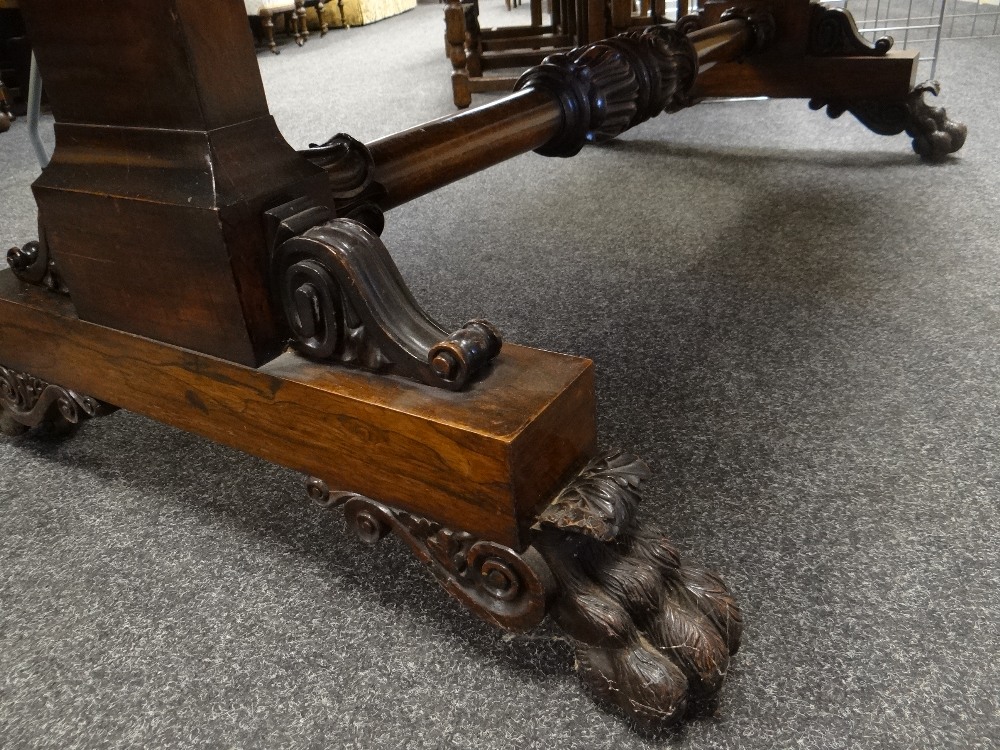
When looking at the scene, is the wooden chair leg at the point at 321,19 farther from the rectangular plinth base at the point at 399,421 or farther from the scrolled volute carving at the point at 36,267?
the rectangular plinth base at the point at 399,421

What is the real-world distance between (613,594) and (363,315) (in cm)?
22

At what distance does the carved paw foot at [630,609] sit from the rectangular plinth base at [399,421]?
29 mm

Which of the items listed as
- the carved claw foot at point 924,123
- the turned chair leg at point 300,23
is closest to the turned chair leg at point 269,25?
the turned chair leg at point 300,23

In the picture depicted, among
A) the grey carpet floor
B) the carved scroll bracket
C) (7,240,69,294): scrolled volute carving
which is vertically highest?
the carved scroll bracket

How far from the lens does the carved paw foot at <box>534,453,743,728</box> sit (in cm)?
48

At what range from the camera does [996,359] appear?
83cm

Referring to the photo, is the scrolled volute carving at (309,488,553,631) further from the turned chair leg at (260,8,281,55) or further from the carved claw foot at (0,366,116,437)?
the turned chair leg at (260,8,281,55)

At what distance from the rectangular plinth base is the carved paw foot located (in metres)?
0.03

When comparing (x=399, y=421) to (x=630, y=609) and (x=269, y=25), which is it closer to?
(x=630, y=609)

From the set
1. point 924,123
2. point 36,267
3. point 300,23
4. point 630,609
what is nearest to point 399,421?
point 630,609

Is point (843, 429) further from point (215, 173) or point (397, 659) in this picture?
point (215, 173)

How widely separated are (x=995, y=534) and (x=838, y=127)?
1.34m

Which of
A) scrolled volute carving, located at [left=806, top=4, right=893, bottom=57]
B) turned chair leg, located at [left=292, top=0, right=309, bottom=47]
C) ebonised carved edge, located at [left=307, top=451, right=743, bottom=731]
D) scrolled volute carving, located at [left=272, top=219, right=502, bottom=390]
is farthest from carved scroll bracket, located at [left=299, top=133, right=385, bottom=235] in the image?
turned chair leg, located at [left=292, top=0, right=309, bottom=47]

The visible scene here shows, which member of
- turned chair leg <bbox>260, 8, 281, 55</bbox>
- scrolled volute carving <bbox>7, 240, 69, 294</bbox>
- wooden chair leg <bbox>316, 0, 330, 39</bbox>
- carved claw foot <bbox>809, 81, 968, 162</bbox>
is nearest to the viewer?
scrolled volute carving <bbox>7, 240, 69, 294</bbox>
